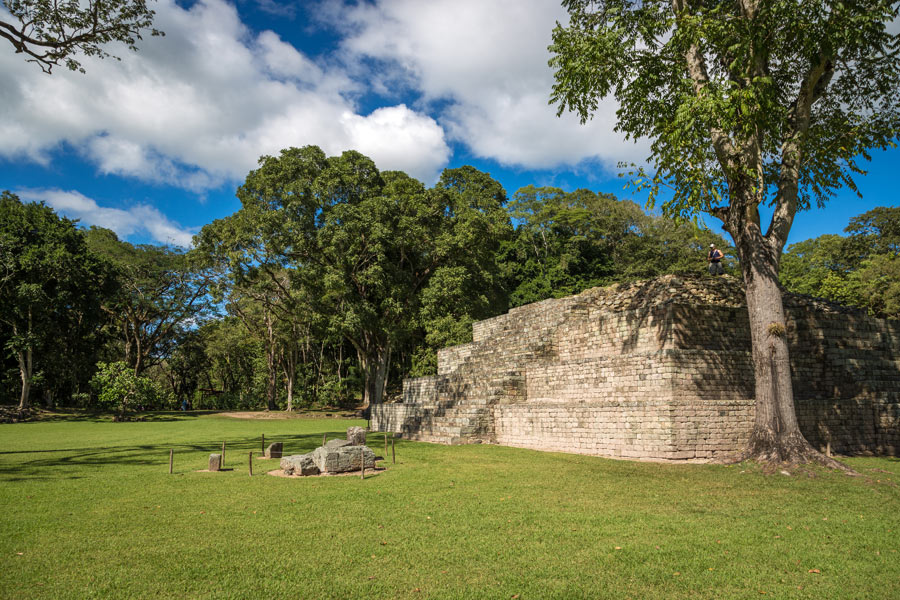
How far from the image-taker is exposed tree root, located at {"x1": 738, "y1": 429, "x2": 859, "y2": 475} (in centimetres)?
867

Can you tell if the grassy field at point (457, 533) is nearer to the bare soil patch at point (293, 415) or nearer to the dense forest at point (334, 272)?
the dense forest at point (334, 272)

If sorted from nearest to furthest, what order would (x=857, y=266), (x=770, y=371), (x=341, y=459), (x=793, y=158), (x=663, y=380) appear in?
(x=770, y=371) < (x=341, y=459) < (x=793, y=158) < (x=663, y=380) < (x=857, y=266)

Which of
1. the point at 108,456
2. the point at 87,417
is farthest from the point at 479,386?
the point at 87,417

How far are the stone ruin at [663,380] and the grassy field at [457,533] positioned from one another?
49.2 inches

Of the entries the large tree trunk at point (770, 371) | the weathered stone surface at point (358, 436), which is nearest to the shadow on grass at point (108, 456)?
the weathered stone surface at point (358, 436)

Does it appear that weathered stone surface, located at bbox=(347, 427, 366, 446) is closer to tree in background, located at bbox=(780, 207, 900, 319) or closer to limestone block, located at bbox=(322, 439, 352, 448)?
limestone block, located at bbox=(322, 439, 352, 448)

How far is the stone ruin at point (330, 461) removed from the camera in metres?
9.25

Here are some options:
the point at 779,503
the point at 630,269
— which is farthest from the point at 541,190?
the point at 779,503

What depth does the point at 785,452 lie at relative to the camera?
8852 mm

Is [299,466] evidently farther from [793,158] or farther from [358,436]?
[793,158]

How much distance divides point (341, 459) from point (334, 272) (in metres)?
15.7

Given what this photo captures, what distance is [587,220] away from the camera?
3525 centimetres

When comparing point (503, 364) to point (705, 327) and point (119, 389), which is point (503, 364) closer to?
point (705, 327)

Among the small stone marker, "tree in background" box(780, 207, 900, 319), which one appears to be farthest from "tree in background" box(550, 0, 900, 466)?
"tree in background" box(780, 207, 900, 319)
